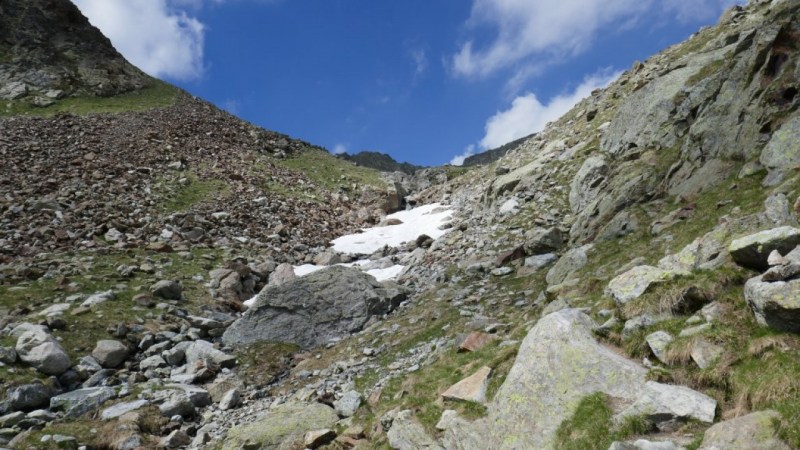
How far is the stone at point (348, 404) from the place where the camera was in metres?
15.4

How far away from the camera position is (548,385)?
10352mm

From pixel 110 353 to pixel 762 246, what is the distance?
23030 millimetres

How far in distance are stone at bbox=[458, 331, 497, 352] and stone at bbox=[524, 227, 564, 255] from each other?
28.2 ft

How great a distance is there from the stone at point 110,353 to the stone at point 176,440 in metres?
6.36

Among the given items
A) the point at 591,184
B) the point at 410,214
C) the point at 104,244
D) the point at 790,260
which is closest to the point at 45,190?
the point at 104,244

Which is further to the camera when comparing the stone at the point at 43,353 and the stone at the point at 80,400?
the stone at the point at 43,353

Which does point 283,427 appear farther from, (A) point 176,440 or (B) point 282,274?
(B) point 282,274

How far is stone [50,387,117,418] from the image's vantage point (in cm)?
1712

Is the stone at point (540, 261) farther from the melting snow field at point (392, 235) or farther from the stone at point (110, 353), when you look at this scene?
the stone at point (110, 353)

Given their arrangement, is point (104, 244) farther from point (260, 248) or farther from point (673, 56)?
point (673, 56)

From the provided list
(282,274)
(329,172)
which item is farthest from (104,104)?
(282,274)

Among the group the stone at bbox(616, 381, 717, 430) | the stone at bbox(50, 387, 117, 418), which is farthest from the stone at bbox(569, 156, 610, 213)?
the stone at bbox(50, 387, 117, 418)

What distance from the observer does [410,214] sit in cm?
4909

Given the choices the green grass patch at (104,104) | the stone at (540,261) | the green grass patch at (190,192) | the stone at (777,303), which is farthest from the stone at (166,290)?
the green grass patch at (104,104)
